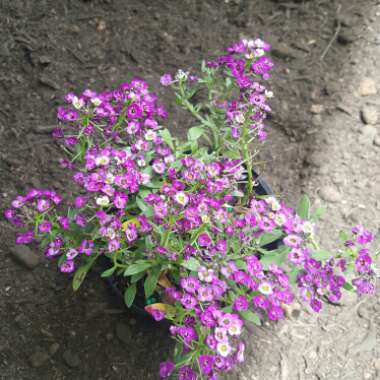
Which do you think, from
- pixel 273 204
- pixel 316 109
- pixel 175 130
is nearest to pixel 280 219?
pixel 273 204

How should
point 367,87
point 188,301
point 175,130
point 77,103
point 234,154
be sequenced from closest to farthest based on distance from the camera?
point 188,301 < point 77,103 < point 234,154 < point 175,130 < point 367,87

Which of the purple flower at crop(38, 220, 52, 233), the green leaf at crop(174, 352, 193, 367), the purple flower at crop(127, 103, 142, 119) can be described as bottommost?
the green leaf at crop(174, 352, 193, 367)

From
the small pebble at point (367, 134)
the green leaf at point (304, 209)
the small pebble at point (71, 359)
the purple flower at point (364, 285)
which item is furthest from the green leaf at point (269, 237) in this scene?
the small pebble at point (367, 134)

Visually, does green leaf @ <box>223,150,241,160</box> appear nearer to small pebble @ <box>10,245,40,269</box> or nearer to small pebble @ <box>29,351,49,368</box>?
small pebble @ <box>10,245,40,269</box>

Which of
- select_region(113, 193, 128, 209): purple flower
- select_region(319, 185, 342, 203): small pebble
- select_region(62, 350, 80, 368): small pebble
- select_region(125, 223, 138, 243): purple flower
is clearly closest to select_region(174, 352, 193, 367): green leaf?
select_region(125, 223, 138, 243): purple flower

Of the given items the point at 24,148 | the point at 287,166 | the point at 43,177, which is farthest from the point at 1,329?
the point at 287,166

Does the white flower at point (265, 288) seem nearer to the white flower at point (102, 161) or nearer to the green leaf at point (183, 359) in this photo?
the green leaf at point (183, 359)

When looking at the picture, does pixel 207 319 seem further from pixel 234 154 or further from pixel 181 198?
pixel 234 154

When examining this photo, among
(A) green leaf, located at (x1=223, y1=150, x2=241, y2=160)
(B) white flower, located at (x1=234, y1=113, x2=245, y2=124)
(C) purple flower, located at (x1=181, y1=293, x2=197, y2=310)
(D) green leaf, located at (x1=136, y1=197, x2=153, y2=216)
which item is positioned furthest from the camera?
(A) green leaf, located at (x1=223, y1=150, x2=241, y2=160)
